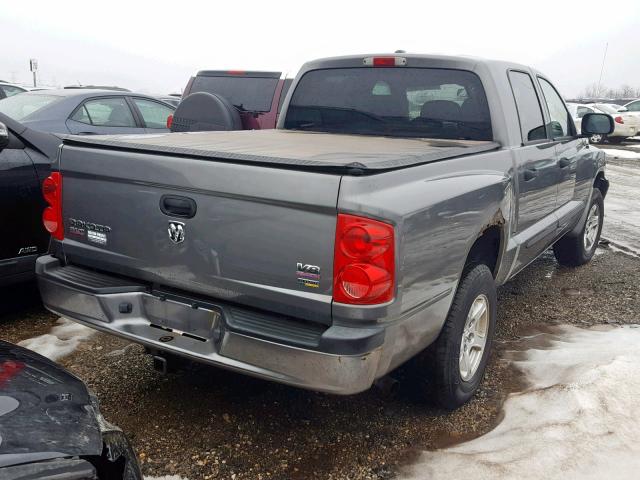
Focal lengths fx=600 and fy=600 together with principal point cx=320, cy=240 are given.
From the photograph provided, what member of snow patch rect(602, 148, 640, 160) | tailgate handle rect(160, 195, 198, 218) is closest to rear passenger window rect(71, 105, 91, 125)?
tailgate handle rect(160, 195, 198, 218)

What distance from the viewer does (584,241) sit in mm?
5938

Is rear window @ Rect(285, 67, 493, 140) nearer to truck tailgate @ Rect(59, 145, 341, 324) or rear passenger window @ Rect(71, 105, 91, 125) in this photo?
truck tailgate @ Rect(59, 145, 341, 324)

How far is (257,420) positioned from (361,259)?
4.26 ft

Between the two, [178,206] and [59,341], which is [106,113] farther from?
[178,206]

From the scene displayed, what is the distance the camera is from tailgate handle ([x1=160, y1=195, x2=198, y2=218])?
254cm

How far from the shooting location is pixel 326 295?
2.30m

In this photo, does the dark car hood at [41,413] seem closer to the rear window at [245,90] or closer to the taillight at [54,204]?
the taillight at [54,204]

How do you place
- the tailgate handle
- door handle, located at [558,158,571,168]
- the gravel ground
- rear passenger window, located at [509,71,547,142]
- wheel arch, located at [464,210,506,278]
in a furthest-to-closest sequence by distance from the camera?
door handle, located at [558,158,571,168] → rear passenger window, located at [509,71,547,142] → wheel arch, located at [464,210,506,278] → the gravel ground → the tailgate handle

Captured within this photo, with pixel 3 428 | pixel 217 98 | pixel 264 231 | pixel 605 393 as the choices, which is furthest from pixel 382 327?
pixel 217 98

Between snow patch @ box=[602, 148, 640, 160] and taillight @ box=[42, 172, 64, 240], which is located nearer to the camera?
taillight @ box=[42, 172, 64, 240]

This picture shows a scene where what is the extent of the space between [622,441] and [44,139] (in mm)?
4213

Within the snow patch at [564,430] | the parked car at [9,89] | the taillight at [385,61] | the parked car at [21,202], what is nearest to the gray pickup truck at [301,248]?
the snow patch at [564,430]

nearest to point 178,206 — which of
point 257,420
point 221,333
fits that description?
point 221,333

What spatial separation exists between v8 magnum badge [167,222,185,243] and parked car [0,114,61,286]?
6.22 ft
